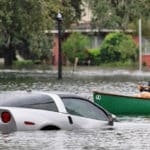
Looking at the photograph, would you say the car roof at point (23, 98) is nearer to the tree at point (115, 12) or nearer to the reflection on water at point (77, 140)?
the reflection on water at point (77, 140)

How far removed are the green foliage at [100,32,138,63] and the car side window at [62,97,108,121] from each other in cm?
5038

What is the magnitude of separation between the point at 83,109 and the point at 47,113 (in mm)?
1275

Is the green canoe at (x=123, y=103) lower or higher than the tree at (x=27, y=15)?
lower

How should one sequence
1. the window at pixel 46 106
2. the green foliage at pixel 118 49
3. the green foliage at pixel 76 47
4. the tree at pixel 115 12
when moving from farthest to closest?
the green foliage at pixel 76 47 < the green foliage at pixel 118 49 < the tree at pixel 115 12 < the window at pixel 46 106

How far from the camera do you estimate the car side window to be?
61.3ft

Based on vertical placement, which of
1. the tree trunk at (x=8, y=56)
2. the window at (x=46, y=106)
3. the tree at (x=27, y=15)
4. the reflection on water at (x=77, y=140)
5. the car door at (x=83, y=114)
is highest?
the tree at (x=27, y=15)

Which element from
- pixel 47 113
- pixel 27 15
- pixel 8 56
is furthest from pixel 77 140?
pixel 8 56

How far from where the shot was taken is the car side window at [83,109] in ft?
61.3

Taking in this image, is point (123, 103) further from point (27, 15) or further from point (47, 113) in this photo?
point (27, 15)

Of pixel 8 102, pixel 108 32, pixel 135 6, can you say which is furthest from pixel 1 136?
pixel 108 32

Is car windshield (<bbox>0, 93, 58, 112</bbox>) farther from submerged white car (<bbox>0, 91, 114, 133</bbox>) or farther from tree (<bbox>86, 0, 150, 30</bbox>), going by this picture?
tree (<bbox>86, 0, 150, 30</bbox>)

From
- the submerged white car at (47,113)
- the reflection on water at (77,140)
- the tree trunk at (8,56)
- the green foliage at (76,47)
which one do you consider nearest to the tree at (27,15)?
the green foliage at (76,47)

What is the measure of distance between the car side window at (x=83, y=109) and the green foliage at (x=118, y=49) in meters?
50.4

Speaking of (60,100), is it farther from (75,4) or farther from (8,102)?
(75,4)
